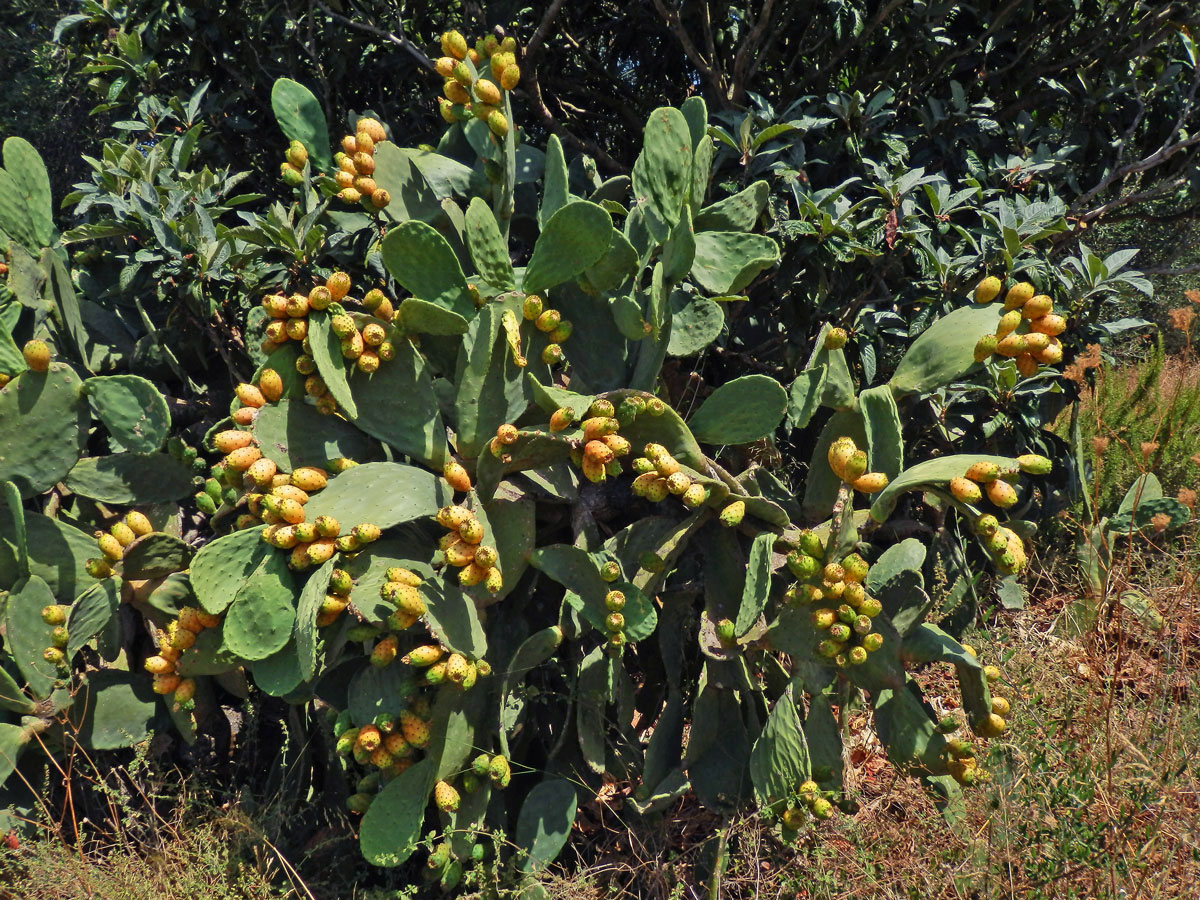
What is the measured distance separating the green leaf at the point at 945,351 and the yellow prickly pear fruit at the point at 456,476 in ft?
3.41

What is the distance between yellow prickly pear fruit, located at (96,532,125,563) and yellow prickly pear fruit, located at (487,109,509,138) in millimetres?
1290

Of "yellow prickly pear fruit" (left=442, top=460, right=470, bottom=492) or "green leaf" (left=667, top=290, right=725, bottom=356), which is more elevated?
"green leaf" (left=667, top=290, right=725, bottom=356)

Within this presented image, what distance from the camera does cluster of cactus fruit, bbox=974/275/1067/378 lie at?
190 centimetres

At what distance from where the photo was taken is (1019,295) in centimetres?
197

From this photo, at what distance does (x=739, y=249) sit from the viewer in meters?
2.02

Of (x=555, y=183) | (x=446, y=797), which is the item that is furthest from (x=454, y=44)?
(x=446, y=797)

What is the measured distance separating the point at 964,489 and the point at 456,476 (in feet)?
3.56

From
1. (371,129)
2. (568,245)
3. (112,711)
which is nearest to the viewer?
(568,245)

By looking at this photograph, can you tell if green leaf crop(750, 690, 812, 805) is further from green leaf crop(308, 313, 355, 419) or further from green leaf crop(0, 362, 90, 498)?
green leaf crop(0, 362, 90, 498)

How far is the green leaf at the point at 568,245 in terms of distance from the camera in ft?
5.92

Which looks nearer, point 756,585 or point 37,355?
point 756,585

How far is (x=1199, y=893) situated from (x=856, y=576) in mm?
952

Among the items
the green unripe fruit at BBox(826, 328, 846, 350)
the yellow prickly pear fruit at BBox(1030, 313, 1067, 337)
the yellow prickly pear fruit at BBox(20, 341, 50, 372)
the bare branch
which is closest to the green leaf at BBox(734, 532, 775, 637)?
the green unripe fruit at BBox(826, 328, 846, 350)

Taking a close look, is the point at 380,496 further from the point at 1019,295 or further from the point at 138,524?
the point at 1019,295
